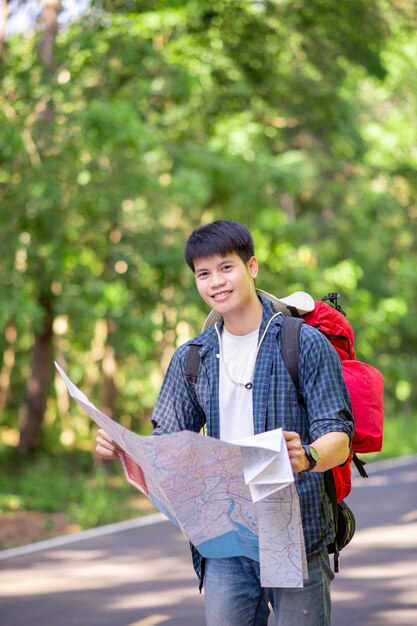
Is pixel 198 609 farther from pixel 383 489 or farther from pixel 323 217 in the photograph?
pixel 323 217

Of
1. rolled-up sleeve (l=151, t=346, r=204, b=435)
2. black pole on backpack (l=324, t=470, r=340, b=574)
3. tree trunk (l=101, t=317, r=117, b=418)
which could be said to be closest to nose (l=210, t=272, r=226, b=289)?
rolled-up sleeve (l=151, t=346, r=204, b=435)

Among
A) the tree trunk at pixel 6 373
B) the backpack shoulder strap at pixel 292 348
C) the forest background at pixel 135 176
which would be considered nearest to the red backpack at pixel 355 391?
the backpack shoulder strap at pixel 292 348

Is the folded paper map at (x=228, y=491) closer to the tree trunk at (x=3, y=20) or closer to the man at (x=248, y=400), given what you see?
the man at (x=248, y=400)

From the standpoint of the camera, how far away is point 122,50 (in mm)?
16047

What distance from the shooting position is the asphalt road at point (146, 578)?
26.7 ft

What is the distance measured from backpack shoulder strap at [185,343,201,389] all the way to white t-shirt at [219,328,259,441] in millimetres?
96

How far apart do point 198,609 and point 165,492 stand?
5144mm

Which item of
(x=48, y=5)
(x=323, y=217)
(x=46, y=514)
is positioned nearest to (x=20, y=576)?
(x=46, y=514)

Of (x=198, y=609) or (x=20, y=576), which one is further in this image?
(x=20, y=576)

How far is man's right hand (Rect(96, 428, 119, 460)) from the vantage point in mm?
3643

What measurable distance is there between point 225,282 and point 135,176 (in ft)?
43.2

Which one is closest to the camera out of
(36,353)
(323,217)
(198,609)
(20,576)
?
(198,609)

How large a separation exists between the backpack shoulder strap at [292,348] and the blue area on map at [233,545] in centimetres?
42

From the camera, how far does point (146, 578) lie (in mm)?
9867
